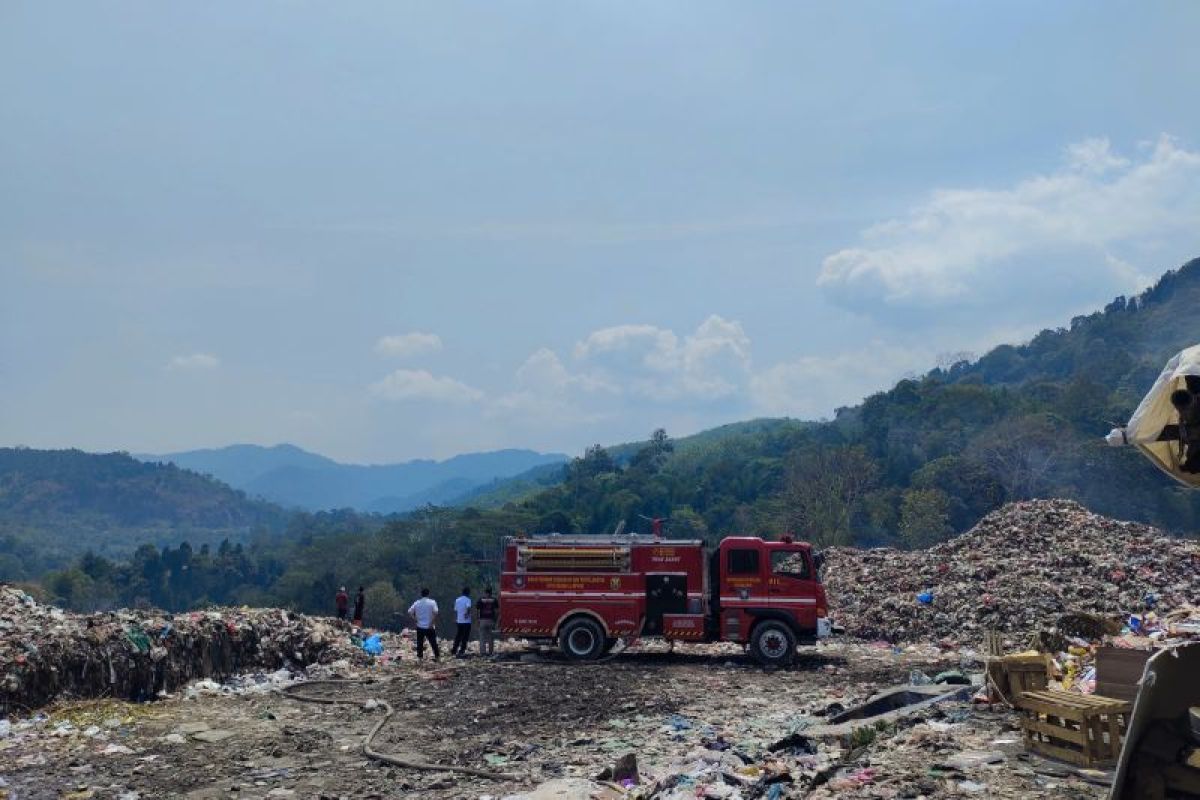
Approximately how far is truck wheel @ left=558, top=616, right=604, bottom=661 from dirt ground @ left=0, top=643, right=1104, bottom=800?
3.15ft

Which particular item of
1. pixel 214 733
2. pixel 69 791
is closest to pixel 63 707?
pixel 214 733

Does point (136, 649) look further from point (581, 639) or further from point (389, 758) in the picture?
point (581, 639)

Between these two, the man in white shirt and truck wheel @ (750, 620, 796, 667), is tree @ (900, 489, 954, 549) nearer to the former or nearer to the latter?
truck wheel @ (750, 620, 796, 667)

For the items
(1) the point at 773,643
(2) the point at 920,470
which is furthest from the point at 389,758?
(2) the point at 920,470

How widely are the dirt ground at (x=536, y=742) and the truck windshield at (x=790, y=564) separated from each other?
1.66 metres

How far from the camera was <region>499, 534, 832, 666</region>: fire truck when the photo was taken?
16594 millimetres

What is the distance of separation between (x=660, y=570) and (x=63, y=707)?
31.3ft

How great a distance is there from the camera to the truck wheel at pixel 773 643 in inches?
649

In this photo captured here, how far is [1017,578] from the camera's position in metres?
21.3

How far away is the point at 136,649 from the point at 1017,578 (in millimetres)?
18216

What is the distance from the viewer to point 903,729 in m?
9.08

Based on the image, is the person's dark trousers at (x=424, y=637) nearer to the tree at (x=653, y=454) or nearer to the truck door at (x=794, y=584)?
the truck door at (x=794, y=584)

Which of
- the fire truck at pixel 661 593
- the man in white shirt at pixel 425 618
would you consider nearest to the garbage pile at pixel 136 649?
the man in white shirt at pixel 425 618

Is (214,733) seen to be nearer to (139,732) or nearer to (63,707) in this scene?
(139,732)
